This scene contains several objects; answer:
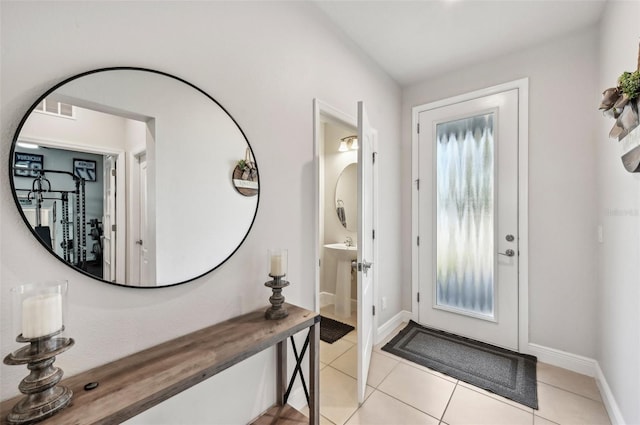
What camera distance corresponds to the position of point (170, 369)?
0.94 metres

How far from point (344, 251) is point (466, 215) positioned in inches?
53.3

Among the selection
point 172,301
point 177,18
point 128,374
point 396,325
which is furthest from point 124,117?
point 396,325

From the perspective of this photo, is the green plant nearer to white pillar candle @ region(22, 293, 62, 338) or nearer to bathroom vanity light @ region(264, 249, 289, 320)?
bathroom vanity light @ region(264, 249, 289, 320)

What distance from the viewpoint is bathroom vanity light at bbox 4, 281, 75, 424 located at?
0.70 m

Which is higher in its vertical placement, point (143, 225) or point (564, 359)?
point (143, 225)

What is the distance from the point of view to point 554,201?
7.29 feet

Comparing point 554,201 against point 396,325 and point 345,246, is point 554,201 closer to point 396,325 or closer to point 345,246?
point 396,325

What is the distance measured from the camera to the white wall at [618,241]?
1.34 m

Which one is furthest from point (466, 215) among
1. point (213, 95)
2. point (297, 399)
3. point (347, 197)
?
point (213, 95)

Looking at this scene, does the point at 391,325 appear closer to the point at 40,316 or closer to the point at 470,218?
the point at 470,218

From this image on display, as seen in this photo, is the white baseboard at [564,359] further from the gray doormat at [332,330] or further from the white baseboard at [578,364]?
the gray doormat at [332,330]

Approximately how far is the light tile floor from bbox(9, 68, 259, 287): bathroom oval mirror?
4.42ft

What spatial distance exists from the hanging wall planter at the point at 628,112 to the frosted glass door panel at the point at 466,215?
115cm

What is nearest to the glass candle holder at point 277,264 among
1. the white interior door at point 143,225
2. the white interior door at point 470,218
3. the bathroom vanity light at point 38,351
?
the white interior door at point 143,225
